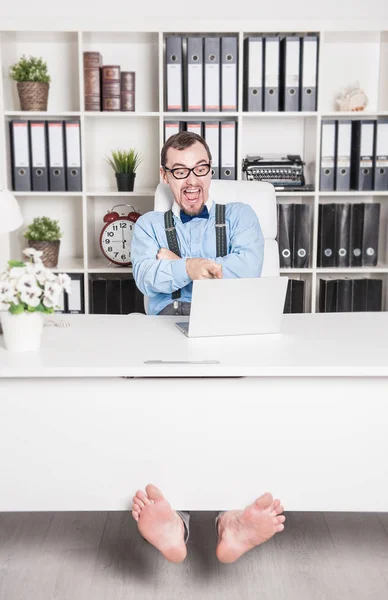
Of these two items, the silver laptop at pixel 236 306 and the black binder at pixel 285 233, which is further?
the black binder at pixel 285 233

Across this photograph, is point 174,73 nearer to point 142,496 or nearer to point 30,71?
point 30,71

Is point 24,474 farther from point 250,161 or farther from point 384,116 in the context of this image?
point 384,116

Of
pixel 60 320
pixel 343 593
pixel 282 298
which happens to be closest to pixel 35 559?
pixel 60 320

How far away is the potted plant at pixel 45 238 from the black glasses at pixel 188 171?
1.11 metres

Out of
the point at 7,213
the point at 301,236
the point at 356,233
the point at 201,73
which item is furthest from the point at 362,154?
the point at 7,213

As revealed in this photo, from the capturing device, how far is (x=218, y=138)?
3.36 m

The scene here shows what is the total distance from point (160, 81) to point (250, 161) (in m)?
0.58

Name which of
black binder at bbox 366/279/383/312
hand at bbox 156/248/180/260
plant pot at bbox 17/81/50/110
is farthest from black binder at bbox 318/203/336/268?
plant pot at bbox 17/81/50/110

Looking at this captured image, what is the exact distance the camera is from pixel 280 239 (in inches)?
136

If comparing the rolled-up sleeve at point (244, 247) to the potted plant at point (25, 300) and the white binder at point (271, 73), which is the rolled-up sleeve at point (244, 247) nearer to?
the potted plant at point (25, 300)

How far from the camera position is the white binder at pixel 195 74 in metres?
3.27

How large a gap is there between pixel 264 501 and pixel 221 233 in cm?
114

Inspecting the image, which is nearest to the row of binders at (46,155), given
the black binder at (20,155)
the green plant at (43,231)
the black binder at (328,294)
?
the black binder at (20,155)
